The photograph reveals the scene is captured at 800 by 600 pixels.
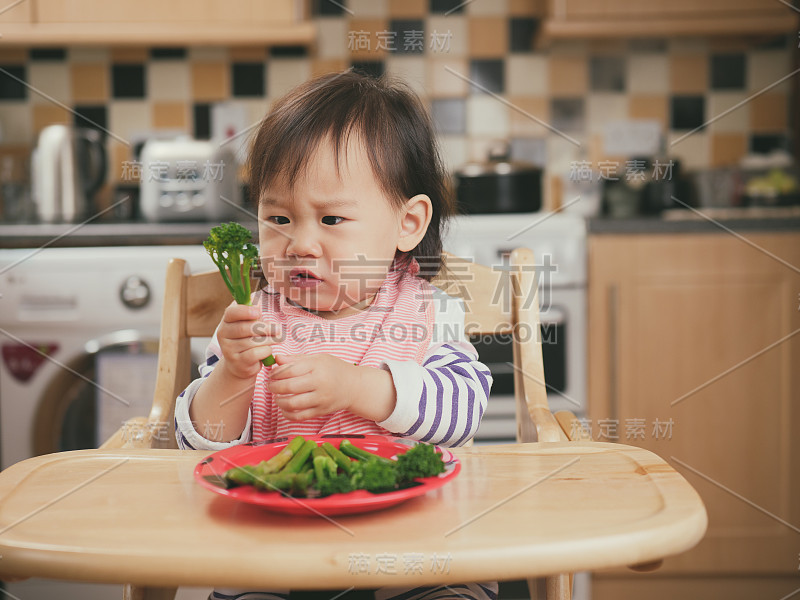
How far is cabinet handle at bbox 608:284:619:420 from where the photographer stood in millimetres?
1938

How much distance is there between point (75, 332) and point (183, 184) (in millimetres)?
497

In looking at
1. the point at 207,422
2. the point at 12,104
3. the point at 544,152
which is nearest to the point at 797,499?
the point at 544,152

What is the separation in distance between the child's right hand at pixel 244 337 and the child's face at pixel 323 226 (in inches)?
6.9

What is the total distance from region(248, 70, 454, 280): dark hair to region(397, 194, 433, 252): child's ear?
0.02 metres

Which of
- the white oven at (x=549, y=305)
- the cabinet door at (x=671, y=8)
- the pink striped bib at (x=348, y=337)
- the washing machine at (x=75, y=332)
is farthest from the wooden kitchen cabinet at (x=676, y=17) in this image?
the pink striped bib at (x=348, y=337)

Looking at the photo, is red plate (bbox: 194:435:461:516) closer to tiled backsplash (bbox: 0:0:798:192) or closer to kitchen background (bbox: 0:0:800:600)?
kitchen background (bbox: 0:0:800:600)

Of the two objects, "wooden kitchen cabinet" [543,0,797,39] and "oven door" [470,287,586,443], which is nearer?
"oven door" [470,287,586,443]

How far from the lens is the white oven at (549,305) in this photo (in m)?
1.92

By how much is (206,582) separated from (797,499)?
71.5 inches

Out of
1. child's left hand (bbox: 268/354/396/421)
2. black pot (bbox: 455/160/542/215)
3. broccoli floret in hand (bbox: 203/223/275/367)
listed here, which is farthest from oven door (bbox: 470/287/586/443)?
broccoli floret in hand (bbox: 203/223/275/367)

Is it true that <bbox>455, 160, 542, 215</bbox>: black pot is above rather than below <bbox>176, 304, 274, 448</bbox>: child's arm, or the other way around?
above
